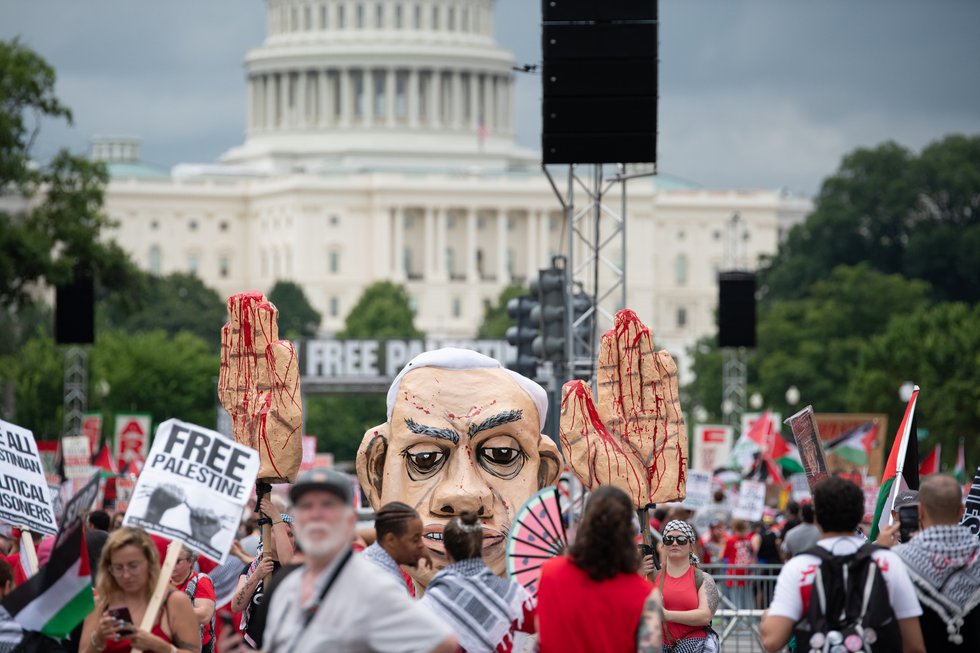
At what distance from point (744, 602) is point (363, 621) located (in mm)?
13133

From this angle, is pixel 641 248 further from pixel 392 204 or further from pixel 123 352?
pixel 123 352

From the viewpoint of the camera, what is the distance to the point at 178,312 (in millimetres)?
118188

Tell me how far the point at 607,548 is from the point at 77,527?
2188mm

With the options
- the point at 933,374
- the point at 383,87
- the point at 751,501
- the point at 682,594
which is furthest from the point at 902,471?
the point at 383,87

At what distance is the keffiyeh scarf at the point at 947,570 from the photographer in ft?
30.5

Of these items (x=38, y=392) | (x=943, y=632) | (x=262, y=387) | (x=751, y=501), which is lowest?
(x=38, y=392)

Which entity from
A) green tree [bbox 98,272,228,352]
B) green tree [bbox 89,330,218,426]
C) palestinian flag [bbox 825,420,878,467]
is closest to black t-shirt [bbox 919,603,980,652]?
palestinian flag [bbox 825,420,878,467]

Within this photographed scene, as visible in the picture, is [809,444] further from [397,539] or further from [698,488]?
[698,488]

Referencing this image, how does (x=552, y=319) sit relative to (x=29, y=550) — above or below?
above

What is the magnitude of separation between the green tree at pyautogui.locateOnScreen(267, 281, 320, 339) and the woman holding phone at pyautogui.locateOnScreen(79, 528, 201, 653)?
381ft

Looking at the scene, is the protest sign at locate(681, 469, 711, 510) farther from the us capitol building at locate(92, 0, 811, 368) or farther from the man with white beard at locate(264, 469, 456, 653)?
the us capitol building at locate(92, 0, 811, 368)

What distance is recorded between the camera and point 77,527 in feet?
31.6

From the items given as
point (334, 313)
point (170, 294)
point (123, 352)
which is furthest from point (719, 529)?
point (334, 313)

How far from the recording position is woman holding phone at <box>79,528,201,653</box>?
30.1 feet
